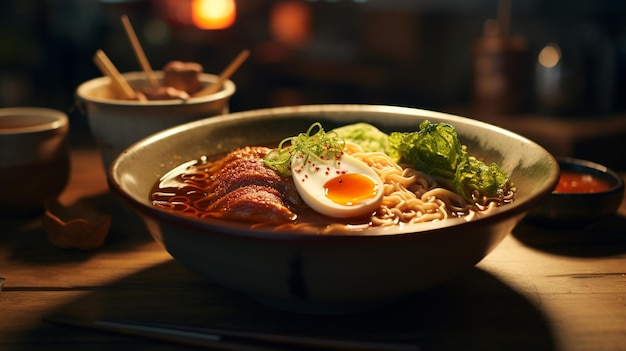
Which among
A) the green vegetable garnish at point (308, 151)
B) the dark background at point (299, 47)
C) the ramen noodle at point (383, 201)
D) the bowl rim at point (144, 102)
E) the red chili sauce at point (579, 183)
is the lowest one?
the dark background at point (299, 47)

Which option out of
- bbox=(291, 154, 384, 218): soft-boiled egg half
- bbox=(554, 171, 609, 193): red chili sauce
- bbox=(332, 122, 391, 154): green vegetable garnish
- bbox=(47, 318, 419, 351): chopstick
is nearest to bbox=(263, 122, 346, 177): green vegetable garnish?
bbox=(291, 154, 384, 218): soft-boiled egg half

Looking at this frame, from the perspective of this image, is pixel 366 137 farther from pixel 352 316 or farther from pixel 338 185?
pixel 352 316

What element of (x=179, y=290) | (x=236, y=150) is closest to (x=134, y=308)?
(x=179, y=290)

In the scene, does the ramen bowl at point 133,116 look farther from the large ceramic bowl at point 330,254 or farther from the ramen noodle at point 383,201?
the large ceramic bowl at point 330,254

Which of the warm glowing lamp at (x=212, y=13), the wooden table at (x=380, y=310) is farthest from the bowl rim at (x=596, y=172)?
the warm glowing lamp at (x=212, y=13)

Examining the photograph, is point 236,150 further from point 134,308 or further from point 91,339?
point 91,339

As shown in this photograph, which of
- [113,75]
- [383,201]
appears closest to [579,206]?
[383,201]

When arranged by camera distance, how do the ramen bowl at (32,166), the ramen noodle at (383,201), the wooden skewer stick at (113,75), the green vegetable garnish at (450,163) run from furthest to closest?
the wooden skewer stick at (113,75) → the ramen bowl at (32,166) → the green vegetable garnish at (450,163) → the ramen noodle at (383,201)
